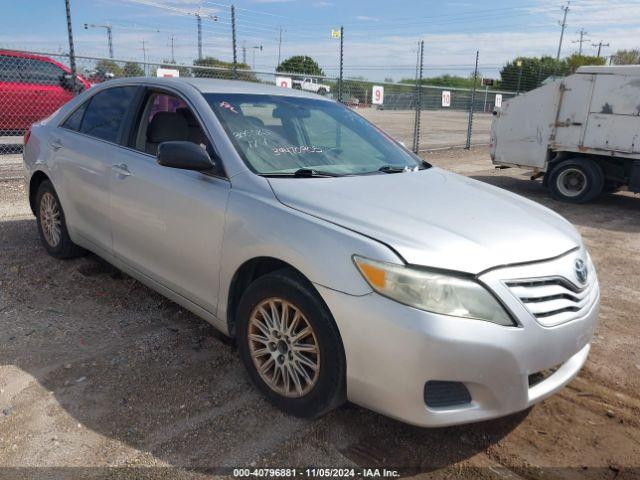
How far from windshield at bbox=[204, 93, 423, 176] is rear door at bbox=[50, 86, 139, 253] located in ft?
3.22

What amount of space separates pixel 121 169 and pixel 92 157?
49 centimetres

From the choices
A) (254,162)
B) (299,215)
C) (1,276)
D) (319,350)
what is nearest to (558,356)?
(319,350)

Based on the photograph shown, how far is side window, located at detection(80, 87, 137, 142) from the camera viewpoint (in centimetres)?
399

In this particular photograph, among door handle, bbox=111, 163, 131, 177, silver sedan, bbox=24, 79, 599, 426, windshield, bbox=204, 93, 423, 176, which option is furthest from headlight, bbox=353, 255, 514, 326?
door handle, bbox=111, 163, 131, 177

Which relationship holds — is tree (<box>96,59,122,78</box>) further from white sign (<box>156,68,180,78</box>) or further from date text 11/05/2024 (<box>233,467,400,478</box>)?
date text 11/05/2024 (<box>233,467,400,478</box>)

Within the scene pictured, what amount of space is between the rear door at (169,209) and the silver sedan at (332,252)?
1 cm

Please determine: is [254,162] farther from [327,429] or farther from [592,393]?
[592,393]

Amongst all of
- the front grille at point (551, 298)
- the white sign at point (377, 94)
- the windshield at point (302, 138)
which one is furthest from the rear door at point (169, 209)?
the white sign at point (377, 94)

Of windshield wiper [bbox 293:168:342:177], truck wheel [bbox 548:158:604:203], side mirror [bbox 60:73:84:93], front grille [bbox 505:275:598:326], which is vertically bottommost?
truck wheel [bbox 548:158:604:203]

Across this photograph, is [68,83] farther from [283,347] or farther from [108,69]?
[283,347]

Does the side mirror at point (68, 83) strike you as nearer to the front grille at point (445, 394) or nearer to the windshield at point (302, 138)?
the windshield at point (302, 138)

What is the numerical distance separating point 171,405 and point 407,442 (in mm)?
1257

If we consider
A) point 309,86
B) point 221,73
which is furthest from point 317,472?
point 309,86

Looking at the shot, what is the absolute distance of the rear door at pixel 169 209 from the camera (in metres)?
3.08
